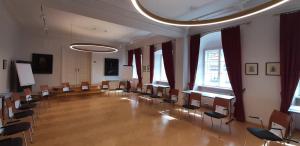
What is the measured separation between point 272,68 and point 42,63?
9799mm

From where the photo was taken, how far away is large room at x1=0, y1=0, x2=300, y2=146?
11.0 ft

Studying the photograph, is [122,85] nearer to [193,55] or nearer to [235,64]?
[193,55]

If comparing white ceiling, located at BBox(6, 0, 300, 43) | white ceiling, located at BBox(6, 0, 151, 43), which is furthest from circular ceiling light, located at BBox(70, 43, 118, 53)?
white ceiling, located at BBox(6, 0, 300, 43)

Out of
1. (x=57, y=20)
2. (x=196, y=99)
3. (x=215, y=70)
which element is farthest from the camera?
(x=215, y=70)

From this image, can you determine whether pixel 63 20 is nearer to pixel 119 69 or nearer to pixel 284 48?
pixel 119 69

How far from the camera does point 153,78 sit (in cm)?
874

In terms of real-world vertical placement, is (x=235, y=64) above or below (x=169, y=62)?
below

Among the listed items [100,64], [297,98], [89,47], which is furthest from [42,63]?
[297,98]

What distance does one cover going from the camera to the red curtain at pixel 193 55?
6.30 meters

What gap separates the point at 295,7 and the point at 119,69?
30.2ft

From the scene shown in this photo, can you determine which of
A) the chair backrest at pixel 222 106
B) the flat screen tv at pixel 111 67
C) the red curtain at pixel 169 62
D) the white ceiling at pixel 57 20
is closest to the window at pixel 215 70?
the red curtain at pixel 169 62

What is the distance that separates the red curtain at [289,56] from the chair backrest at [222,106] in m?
1.36

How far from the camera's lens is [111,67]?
10648 millimetres

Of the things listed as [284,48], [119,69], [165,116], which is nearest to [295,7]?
[284,48]
